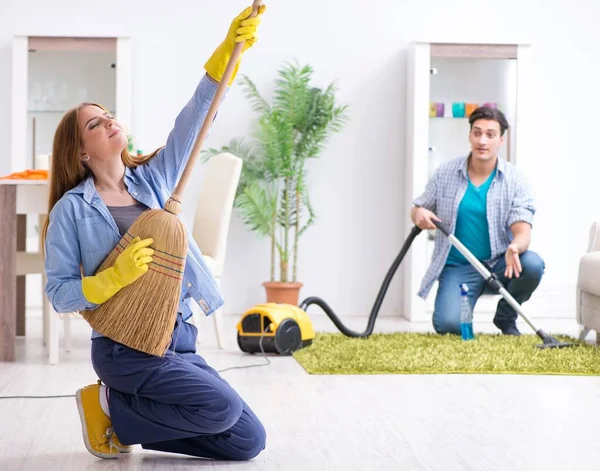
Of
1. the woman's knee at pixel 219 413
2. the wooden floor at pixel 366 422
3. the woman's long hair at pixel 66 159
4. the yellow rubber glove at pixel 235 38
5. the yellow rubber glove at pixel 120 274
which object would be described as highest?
the yellow rubber glove at pixel 235 38

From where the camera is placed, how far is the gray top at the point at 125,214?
8.18 feet

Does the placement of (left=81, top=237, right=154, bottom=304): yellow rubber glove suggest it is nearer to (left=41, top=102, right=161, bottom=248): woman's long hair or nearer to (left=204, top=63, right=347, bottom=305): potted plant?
(left=41, top=102, right=161, bottom=248): woman's long hair

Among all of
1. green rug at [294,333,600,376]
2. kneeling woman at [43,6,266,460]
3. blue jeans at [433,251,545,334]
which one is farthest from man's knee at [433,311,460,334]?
kneeling woman at [43,6,266,460]

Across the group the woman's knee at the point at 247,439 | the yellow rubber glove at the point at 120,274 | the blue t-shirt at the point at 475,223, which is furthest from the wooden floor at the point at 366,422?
the blue t-shirt at the point at 475,223

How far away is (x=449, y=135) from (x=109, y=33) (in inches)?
85.5

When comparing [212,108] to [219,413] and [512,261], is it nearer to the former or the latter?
[219,413]

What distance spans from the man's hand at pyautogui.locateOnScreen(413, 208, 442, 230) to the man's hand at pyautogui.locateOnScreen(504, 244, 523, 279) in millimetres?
373

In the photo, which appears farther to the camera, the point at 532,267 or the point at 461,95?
the point at 461,95

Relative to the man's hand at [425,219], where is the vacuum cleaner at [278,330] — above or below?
below

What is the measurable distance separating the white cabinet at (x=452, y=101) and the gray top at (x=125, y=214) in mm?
3570

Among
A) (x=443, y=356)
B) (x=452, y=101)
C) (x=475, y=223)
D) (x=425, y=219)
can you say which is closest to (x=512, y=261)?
(x=475, y=223)

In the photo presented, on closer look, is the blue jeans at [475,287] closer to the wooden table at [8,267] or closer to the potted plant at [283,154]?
the potted plant at [283,154]

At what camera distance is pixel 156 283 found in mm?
2316

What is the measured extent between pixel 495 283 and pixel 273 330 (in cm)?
106
